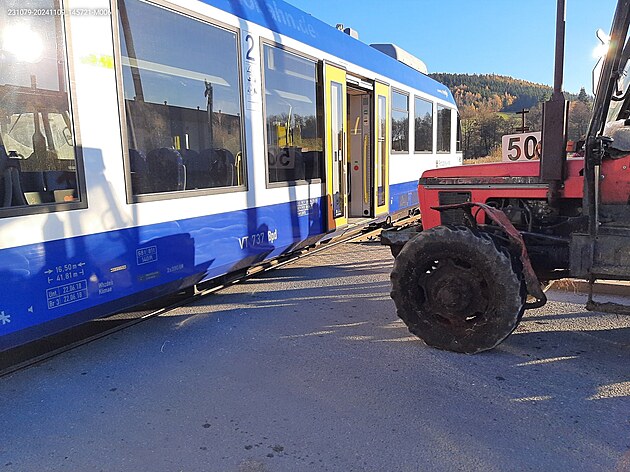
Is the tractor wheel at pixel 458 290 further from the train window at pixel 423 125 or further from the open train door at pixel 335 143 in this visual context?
the train window at pixel 423 125

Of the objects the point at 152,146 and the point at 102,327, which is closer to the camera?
the point at 152,146

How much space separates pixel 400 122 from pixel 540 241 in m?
5.66

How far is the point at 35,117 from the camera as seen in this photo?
327 centimetres

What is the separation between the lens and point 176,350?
4016mm

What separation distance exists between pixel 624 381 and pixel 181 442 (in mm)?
2903

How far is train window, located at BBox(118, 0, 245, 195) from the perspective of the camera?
388 centimetres

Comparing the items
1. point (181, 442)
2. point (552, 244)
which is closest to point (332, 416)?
point (181, 442)

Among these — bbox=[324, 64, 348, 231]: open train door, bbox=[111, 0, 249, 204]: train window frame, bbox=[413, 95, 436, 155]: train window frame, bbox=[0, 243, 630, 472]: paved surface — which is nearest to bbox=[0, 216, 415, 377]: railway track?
bbox=[0, 243, 630, 472]: paved surface

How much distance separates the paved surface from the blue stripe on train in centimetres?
53

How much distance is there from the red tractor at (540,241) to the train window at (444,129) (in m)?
7.65

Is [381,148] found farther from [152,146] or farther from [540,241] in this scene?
[152,146]

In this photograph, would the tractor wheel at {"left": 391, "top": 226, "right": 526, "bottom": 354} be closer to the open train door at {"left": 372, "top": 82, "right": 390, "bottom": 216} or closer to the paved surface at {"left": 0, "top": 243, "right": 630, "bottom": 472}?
the paved surface at {"left": 0, "top": 243, "right": 630, "bottom": 472}

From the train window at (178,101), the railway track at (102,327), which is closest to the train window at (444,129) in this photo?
the railway track at (102,327)

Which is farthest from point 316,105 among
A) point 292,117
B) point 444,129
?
point 444,129
